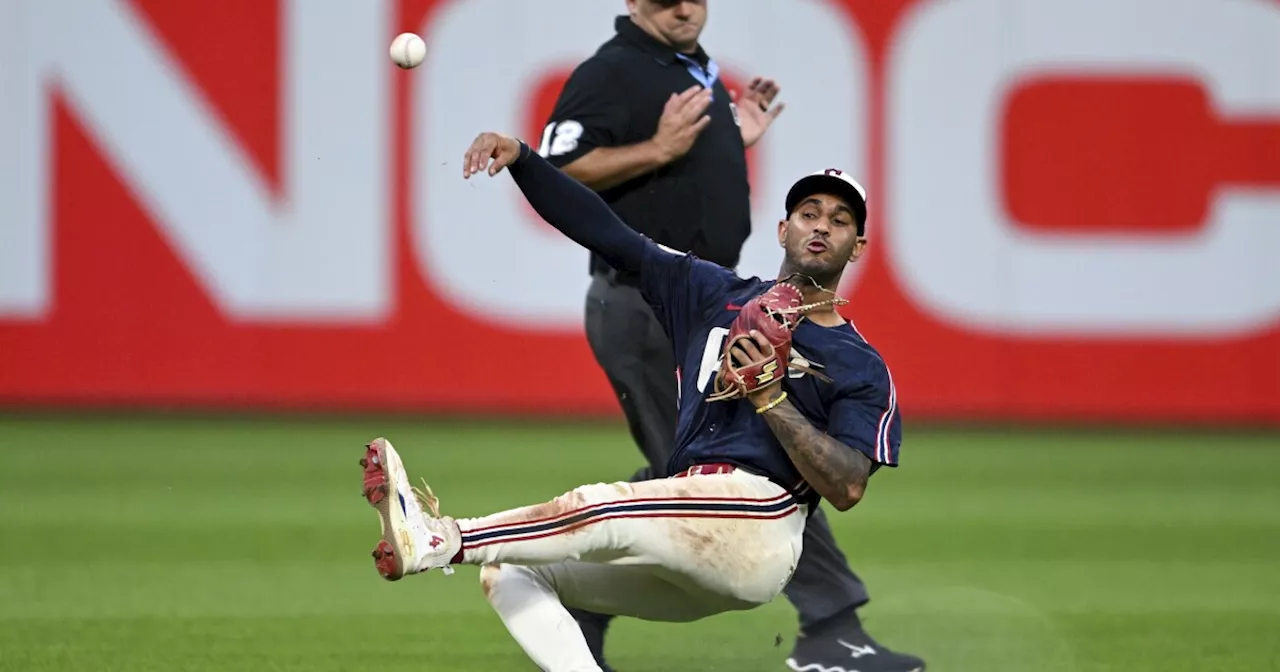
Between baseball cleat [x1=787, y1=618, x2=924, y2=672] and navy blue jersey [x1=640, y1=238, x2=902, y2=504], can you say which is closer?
navy blue jersey [x1=640, y1=238, x2=902, y2=504]

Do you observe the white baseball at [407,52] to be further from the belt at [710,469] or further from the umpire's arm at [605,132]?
the belt at [710,469]

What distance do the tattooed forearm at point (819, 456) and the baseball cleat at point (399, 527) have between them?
0.94m

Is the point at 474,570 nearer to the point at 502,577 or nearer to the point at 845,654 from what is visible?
the point at 845,654

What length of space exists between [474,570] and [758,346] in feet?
13.2

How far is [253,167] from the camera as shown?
1323 cm

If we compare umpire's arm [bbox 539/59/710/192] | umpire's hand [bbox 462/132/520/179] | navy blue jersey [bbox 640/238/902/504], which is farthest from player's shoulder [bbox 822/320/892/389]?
umpire's arm [bbox 539/59/710/192]

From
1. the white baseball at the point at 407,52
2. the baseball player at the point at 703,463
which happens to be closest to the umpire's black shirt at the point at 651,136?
the white baseball at the point at 407,52

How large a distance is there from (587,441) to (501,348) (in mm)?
1239

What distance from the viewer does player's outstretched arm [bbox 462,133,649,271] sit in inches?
203

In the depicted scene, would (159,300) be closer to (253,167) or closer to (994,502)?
(253,167)

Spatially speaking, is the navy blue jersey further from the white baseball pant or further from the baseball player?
the white baseball pant

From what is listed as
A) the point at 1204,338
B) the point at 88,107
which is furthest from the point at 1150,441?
the point at 88,107

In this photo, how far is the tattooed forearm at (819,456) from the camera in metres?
4.73

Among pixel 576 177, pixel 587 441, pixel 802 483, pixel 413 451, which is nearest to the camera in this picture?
pixel 802 483
